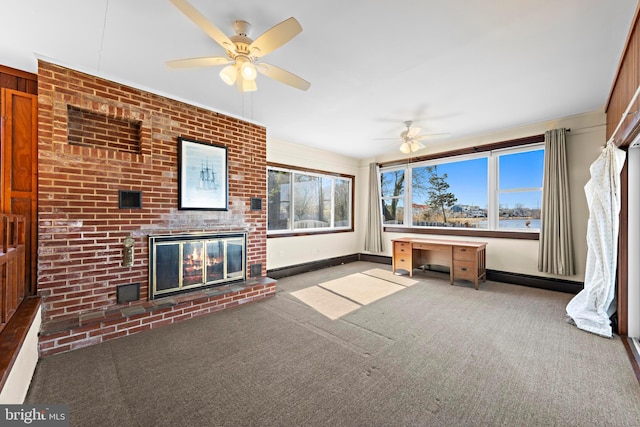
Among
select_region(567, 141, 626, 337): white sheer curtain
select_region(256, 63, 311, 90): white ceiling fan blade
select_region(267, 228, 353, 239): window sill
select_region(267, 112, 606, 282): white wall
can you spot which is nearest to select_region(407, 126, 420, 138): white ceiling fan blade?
select_region(267, 112, 606, 282): white wall

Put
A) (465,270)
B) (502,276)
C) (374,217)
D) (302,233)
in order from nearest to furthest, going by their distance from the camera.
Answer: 1. (465,270)
2. (502,276)
3. (302,233)
4. (374,217)

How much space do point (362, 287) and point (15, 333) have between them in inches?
145

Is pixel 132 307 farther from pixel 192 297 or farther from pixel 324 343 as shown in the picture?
pixel 324 343

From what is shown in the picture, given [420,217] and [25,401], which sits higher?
[420,217]

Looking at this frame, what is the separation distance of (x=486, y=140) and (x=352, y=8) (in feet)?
13.3

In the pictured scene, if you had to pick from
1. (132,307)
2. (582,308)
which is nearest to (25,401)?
(132,307)

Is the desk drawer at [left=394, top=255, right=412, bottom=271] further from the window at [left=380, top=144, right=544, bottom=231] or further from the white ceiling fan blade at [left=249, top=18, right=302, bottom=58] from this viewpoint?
the white ceiling fan blade at [left=249, top=18, right=302, bottom=58]

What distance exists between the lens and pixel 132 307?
275 centimetres

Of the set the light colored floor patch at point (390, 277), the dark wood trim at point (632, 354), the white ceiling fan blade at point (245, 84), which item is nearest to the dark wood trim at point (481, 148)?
the light colored floor patch at point (390, 277)

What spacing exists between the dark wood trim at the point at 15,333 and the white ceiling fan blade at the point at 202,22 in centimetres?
213

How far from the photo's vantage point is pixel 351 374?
6.52 feet

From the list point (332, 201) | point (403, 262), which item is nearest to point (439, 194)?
point (403, 262)

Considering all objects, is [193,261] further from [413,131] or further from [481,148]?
[481,148]

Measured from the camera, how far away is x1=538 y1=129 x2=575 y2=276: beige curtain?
388 centimetres
